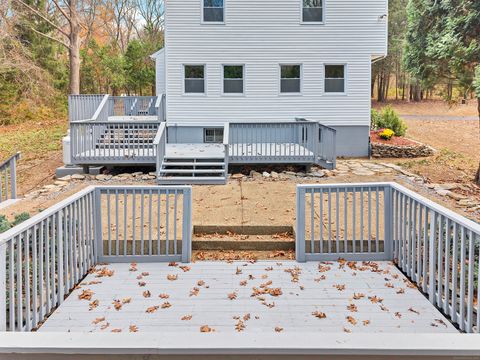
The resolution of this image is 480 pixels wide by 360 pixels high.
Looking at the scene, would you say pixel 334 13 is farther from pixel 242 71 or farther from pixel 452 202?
pixel 452 202

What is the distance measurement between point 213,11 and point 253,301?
13680 millimetres

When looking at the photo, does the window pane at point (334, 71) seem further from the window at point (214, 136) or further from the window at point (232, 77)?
the window at point (214, 136)

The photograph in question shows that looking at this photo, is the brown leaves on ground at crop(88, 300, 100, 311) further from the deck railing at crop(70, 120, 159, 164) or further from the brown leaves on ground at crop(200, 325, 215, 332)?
the deck railing at crop(70, 120, 159, 164)

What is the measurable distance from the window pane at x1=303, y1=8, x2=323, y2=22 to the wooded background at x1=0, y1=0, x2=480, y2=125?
10.0 ft

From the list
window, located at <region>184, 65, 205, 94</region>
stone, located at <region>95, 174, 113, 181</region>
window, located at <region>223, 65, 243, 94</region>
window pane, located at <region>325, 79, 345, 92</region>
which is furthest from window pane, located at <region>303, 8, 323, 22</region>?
stone, located at <region>95, 174, 113, 181</region>

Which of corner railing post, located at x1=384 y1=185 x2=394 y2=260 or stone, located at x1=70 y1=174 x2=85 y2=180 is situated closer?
corner railing post, located at x1=384 y1=185 x2=394 y2=260

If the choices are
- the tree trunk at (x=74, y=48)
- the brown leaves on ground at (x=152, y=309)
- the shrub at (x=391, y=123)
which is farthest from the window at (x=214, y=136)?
the brown leaves on ground at (x=152, y=309)

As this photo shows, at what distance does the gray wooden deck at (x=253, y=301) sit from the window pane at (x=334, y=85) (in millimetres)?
11981

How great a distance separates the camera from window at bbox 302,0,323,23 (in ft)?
53.6

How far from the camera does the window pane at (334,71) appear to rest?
1652 centimetres

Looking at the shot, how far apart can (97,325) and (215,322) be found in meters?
0.95

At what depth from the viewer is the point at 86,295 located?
449cm

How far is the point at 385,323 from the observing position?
392cm

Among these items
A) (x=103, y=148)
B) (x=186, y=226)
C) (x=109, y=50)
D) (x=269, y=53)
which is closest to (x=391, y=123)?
(x=269, y=53)
